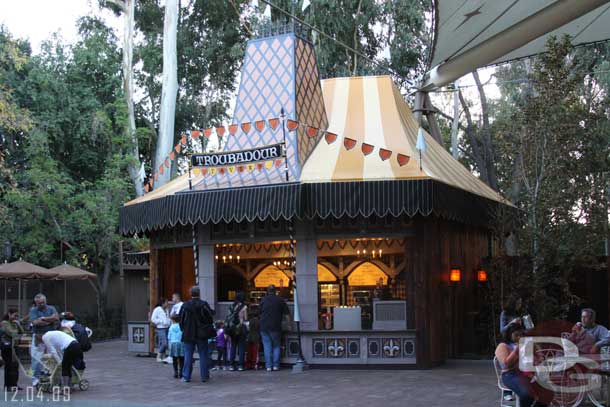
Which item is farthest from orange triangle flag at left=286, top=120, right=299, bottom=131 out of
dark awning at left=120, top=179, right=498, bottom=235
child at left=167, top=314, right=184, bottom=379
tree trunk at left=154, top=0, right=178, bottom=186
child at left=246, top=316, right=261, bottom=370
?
tree trunk at left=154, top=0, right=178, bottom=186

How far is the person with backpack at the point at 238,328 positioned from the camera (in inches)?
627

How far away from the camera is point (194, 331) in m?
13.8

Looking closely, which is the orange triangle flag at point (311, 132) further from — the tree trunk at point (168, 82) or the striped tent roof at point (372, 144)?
the tree trunk at point (168, 82)

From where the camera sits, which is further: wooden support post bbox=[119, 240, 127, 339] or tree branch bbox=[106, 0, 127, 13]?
tree branch bbox=[106, 0, 127, 13]

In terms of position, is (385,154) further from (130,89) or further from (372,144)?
(130,89)

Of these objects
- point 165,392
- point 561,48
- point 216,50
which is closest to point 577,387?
point 165,392

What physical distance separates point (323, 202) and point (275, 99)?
3.19 metres

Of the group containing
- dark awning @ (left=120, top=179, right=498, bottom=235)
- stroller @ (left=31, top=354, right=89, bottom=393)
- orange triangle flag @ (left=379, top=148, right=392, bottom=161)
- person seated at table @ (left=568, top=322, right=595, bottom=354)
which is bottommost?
stroller @ (left=31, top=354, right=89, bottom=393)

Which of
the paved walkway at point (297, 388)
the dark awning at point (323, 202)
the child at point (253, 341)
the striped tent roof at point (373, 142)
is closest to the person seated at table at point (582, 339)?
the paved walkway at point (297, 388)

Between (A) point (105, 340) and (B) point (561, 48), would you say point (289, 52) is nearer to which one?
(B) point (561, 48)

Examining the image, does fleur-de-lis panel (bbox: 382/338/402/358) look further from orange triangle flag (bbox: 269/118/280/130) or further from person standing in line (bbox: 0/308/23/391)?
person standing in line (bbox: 0/308/23/391)

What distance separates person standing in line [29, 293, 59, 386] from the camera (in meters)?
12.5

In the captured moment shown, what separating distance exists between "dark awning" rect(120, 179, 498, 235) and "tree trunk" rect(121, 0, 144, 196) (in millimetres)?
13225

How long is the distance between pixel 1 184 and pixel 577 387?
19735mm
